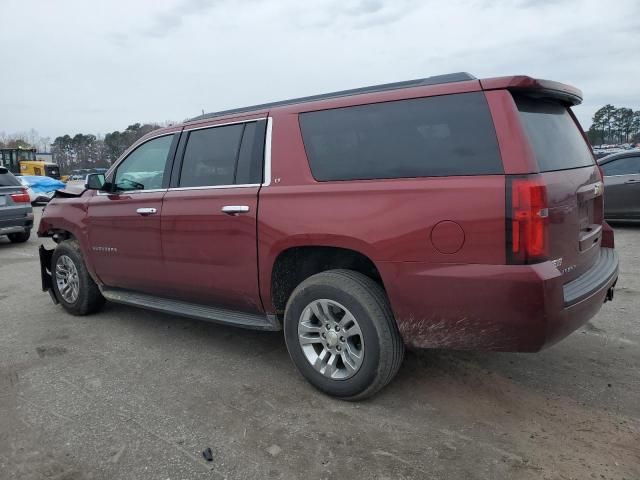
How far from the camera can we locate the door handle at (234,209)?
3689mm

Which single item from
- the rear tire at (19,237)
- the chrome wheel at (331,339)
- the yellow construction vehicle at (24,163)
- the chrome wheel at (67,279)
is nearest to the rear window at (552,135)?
the chrome wheel at (331,339)

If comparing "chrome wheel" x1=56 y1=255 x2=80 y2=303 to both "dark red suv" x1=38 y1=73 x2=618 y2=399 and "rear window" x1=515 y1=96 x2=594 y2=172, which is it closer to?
"dark red suv" x1=38 y1=73 x2=618 y2=399

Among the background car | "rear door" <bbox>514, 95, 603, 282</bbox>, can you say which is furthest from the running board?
the background car

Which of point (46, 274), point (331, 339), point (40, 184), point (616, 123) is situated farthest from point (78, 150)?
point (331, 339)

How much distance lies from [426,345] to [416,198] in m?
0.86

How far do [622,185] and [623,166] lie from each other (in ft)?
1.37

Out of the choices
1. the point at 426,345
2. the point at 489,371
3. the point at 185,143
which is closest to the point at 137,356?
the point at 185,143

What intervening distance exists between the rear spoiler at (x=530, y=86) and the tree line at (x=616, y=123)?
63502mm

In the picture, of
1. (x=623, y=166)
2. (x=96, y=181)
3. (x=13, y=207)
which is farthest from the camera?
(x=13, y=207)

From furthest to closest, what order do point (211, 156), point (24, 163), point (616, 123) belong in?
point (616, 123)
point (24, 163)
point (211, 156)

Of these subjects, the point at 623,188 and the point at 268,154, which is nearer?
the point at 268,154

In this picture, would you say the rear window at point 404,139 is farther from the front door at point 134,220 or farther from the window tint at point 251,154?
the front door at point 134,220

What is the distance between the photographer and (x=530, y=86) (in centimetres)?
288

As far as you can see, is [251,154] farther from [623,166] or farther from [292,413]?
[623,166]
